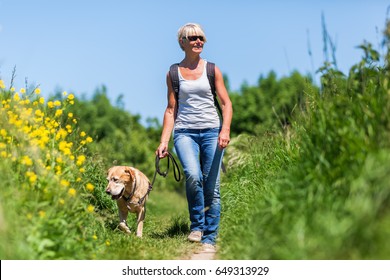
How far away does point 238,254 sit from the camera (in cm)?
455

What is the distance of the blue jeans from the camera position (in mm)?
6184

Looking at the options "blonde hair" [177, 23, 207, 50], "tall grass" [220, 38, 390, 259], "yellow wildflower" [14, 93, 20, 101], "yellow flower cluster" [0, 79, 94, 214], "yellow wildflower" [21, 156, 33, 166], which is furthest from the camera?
"blonde hair" [177, 23, 207, 50]

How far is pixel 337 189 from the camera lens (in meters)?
4.07

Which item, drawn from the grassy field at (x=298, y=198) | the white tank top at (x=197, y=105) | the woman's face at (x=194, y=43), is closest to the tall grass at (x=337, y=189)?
the grassy field at (x=298, y=198)

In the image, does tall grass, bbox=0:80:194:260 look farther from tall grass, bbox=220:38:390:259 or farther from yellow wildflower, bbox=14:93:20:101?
tall grass, bbox=220:38:390:259

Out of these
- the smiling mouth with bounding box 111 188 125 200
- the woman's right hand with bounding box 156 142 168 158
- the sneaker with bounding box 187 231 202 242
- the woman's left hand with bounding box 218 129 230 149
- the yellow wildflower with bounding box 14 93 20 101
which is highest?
the yellow wildflower with bounding box 14 93 20 101

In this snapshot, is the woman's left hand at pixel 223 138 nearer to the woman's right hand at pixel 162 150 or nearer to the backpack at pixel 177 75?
the backpack at pixel 177 75

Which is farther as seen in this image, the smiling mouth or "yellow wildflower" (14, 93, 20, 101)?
the smiling mouth

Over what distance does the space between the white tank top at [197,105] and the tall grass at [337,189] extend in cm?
128

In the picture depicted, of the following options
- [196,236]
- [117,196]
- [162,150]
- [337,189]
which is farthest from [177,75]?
[337,189]

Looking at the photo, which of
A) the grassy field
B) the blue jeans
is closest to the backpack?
the blue jeans

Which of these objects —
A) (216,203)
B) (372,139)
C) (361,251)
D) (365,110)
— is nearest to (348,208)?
(361,251)

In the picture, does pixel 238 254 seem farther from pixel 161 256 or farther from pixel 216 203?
pixel 216 203

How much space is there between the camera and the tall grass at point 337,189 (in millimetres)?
3584
